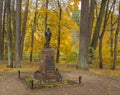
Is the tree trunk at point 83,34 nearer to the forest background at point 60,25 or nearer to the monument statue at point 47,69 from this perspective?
the forest background at point 60,25

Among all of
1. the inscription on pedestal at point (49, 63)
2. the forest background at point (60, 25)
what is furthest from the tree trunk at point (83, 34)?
the inscription on pedestal at point (49, 63)

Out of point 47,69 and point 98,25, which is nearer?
point 47,69

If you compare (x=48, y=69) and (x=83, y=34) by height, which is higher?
(x=83, y=34)

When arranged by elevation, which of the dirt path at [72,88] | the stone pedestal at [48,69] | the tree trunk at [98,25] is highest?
the tree trunk at [98,25]

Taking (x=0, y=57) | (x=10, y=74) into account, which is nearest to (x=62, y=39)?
(x=0, y=57)

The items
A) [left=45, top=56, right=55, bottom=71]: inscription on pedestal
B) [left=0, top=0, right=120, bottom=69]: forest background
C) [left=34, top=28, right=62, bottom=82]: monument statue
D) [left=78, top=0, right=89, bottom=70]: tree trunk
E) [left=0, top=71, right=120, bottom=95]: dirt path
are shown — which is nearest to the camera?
[left=0, top=71, right=120, bottom=95]: dirt path

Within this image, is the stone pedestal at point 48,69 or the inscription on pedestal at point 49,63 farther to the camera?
the inscription on pedestal at point 49,63

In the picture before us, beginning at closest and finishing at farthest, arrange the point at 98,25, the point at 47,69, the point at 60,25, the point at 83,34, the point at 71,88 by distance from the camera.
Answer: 1. the point at 71,88
2. the point at 47,69
3. the point at 83,34
4. the point at 98,25
5. the point at 60,25

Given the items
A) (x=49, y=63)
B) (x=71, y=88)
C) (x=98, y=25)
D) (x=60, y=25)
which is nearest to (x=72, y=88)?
(x=71, y=88)

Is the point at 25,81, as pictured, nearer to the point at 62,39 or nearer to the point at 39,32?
the point at 62,39

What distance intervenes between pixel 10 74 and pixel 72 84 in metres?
4.17

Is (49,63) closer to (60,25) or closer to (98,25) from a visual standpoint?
(98,25)

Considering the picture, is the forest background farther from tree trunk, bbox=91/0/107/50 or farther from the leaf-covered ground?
the leaf-covered ground

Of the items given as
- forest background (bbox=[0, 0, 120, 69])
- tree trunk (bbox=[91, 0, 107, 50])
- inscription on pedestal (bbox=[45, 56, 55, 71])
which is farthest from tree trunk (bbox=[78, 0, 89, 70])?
tree trunk (bbox=[91, 0, 107, 50])
